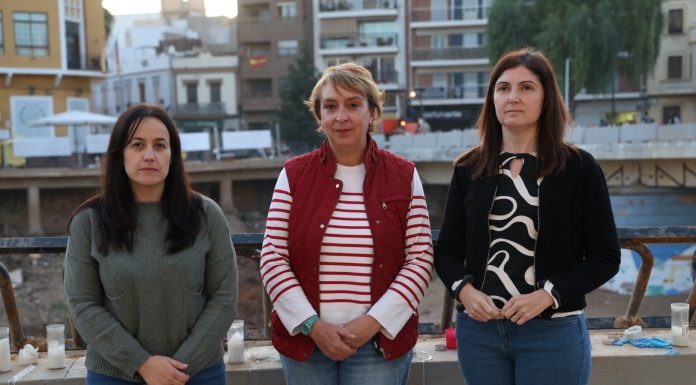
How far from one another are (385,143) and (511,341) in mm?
29060

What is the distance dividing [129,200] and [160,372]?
2.29ft

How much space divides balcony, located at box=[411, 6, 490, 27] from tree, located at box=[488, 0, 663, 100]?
10471 millimetres

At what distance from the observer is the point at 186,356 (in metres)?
2.81

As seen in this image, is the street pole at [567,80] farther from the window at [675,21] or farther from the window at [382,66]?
the window at [382,66]

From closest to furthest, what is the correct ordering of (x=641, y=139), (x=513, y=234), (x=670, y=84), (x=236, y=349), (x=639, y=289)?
(x=513, y=234) < (x=236, y=349) < (x=639, y=289) < (x=641, y=139) < (x=670, y=84)

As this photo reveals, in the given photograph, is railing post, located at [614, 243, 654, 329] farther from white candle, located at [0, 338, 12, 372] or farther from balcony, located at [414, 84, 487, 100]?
balcony, located at [414, 84, 487, 100]

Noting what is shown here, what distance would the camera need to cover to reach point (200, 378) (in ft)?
9.44

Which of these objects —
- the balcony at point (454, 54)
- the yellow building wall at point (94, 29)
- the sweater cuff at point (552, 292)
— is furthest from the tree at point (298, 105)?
the sweater cuff at point (552, 292)

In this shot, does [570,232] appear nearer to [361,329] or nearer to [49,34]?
[361,329]

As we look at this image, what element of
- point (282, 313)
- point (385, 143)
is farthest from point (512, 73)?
point (385, 143)

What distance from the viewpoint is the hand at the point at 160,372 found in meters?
2.74

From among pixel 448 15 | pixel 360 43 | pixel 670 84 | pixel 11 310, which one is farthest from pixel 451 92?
pixel 11 310

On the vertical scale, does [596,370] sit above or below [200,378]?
below

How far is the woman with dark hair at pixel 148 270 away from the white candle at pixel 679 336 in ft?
8.52
